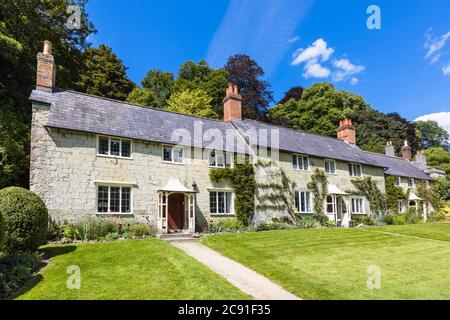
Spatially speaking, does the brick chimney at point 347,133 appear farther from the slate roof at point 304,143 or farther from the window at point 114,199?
the window at point 114,199

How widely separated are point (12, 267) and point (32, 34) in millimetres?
21387

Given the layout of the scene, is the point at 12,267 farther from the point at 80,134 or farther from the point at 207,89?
the point at 207,89

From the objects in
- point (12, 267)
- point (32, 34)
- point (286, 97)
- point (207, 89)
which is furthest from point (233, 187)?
point (286, 97)

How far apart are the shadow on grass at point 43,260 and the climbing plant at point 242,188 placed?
1005cm

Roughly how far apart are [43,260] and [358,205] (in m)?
24.6

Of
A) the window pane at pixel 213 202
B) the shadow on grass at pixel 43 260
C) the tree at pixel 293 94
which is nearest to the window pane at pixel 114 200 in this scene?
the shadow on grass at pixel 43 260

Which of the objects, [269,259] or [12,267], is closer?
[12,267]

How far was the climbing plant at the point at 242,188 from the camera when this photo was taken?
21797 mm

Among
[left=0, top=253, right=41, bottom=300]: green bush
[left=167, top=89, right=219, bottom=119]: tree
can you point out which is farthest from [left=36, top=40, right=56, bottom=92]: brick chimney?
[left=167, top=89, right=219, bottom=119]: tree

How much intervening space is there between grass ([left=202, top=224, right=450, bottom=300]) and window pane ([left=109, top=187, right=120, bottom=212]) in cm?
524

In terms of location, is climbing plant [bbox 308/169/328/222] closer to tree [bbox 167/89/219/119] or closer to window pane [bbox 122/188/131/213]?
window pane [bbox 122/188/131/213]

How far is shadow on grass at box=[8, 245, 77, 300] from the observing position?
362 inches

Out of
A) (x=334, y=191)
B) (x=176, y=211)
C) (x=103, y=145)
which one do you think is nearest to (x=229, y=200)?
(x=176, y=211)
